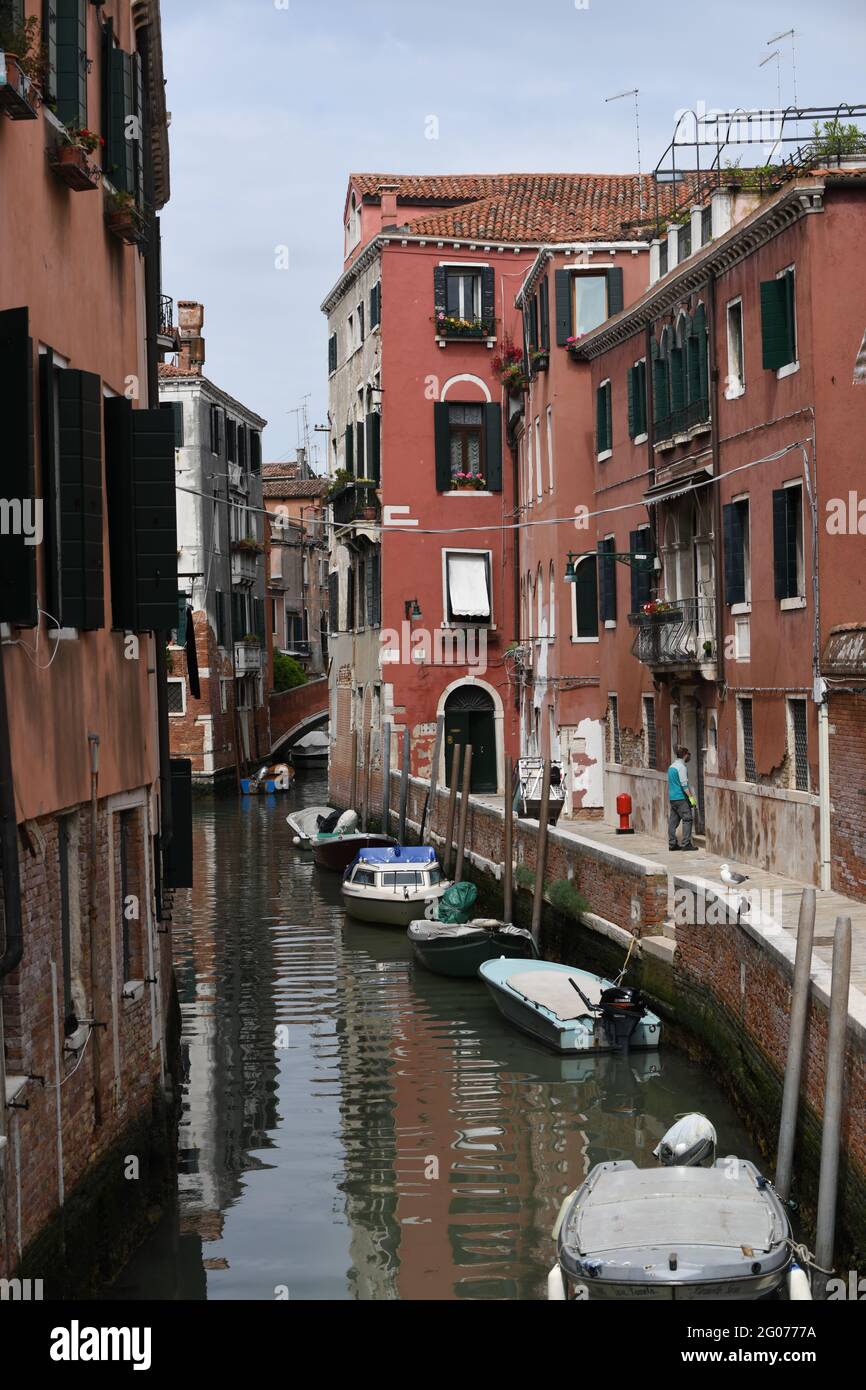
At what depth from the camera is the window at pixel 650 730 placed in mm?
21484

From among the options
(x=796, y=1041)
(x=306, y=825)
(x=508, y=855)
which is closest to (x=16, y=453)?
(x=796, y=1041)

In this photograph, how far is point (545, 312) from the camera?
25.5 m

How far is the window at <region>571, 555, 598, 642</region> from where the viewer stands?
24.5m

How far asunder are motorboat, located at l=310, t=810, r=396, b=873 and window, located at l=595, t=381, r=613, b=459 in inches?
262

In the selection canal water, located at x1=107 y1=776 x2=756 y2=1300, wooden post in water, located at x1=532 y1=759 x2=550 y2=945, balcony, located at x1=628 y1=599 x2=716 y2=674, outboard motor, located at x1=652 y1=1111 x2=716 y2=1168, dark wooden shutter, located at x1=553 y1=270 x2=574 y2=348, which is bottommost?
canal water, located at x1=107 y1=776 x2=756 y2=1300

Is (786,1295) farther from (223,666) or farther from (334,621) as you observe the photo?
(223,666)

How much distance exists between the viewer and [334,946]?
2080cm

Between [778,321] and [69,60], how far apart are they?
9.10 meters

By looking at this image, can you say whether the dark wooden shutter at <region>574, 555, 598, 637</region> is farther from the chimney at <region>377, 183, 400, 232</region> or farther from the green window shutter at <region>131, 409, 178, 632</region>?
the green window shutter at <region>131, 409, 178, 632</region>

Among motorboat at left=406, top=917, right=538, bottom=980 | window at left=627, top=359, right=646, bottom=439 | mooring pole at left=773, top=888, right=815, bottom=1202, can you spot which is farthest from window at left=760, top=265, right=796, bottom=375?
mooring pole at left=773, top=888, right=815, bottom=1202

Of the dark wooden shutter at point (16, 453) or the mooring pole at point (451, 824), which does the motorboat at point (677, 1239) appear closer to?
the dark wooden shutter at point (16, 453)

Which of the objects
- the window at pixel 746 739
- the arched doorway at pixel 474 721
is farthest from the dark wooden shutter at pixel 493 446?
the window at pixel 746 739

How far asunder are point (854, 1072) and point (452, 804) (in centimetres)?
1554
